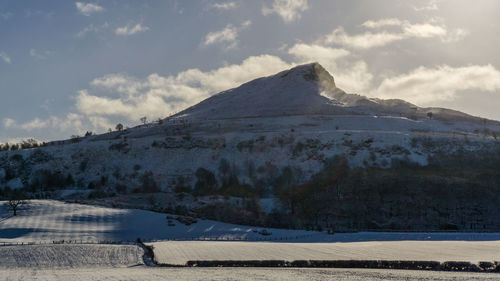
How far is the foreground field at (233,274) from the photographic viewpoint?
72.1 feet

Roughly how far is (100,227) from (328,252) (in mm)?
25656

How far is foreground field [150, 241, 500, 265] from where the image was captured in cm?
2859

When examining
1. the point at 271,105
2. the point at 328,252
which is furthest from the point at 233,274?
the point at 271,105

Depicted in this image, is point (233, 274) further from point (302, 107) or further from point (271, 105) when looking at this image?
point (271, 105)

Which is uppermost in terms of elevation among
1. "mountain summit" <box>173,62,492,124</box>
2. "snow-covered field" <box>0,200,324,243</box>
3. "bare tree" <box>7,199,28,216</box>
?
"mountain summit" <box>173,62,492,124</box>

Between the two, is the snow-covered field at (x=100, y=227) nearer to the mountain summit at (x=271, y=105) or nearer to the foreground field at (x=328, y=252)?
the foreground field at (x=328, y=252)

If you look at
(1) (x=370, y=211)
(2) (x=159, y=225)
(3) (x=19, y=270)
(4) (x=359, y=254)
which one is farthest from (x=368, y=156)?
(3) (x=19, y=270)

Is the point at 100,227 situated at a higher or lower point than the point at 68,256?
lower

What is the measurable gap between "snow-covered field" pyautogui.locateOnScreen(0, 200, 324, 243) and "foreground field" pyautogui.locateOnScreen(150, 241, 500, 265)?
9820 mm

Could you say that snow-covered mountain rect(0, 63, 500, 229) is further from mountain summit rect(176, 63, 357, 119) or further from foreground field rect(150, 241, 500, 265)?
mountain summit rect(176, 63, 357, 119)

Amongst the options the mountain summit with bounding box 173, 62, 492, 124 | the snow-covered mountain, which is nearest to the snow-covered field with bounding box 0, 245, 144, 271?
the snow-covered mountain

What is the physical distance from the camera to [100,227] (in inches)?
1837

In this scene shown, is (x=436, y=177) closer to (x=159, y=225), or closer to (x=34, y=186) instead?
(x=159, y=225)

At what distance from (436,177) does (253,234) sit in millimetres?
35325
